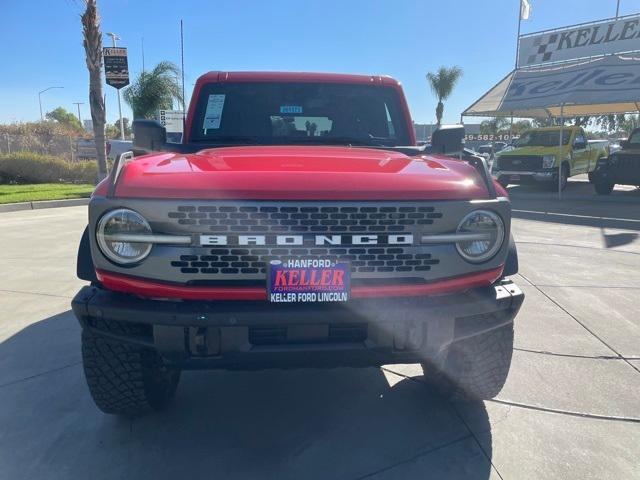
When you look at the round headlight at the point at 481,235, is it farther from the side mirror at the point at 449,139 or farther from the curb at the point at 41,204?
the curb at the point at 41,204

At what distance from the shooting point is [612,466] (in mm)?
2389

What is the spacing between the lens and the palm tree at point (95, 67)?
13.8 meters

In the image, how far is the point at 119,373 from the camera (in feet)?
8.12

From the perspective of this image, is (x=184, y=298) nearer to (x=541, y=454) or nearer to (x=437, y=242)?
(x=437, y=242)

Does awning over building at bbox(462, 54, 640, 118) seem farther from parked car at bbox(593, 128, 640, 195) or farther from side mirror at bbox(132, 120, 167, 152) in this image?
side mirror at bbox(132, 120, 167, 152)

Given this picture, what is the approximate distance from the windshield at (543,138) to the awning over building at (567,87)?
31.7 inches

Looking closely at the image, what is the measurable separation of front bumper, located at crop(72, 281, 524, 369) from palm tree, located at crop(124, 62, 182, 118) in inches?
932

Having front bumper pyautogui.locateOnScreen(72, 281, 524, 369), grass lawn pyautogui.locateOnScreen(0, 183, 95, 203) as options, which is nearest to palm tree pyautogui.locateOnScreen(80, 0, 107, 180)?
grass lawn pyautogui.locateOnScreen(0, 183, 95, 203)

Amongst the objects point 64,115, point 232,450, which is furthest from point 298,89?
point 64,115

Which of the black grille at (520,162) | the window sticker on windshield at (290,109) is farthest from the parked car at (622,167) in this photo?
the window sticker on windshield at (290,109)

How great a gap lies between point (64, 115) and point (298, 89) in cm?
10116

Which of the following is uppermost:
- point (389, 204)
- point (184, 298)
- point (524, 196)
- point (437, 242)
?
point (389, 204)

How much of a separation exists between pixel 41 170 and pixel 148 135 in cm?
1569

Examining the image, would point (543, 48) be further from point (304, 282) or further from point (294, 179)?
point (304, 282)
